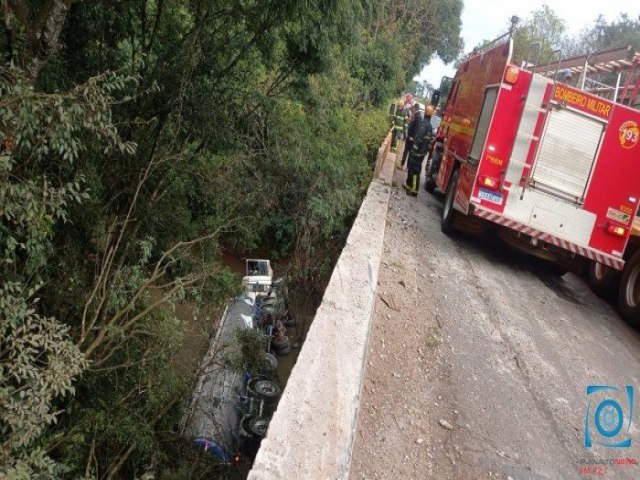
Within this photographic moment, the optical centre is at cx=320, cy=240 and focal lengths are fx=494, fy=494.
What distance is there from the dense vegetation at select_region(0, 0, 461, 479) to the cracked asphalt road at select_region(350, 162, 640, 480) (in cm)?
218

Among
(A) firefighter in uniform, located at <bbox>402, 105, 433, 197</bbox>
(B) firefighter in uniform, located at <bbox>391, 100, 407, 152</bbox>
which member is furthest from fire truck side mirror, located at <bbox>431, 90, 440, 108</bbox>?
(B) firefighter in uniform, located at <bbox>391, 100, 407, 152</bbox>

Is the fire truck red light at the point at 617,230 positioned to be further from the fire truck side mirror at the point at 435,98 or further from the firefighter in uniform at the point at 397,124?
the firefighter in uniform at the point at 397,124

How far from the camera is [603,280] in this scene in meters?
8.19

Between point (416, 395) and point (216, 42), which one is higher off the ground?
point (216, 42)

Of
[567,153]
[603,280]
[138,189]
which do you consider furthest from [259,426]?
[603,280]

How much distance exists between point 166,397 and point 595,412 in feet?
15.0

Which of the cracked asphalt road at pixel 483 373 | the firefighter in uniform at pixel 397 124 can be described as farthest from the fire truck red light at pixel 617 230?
the firefighter in uniform at pixel 397 124

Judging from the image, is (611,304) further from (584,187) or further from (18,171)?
(18,171)

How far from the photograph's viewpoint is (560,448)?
156 inches

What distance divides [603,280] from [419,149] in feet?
14.9

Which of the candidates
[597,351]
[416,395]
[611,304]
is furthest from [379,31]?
[416,395]

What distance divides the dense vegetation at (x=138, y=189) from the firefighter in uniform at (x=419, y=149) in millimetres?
1200

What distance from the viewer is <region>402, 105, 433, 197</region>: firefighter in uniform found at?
10883mm

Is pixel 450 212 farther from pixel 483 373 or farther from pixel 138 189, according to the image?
pixel 138 189
